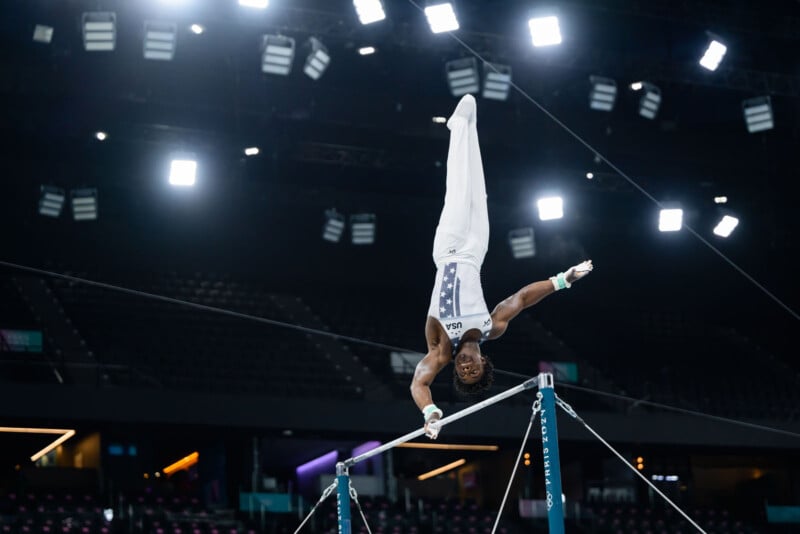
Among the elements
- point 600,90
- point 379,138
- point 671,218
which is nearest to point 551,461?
point 671,218

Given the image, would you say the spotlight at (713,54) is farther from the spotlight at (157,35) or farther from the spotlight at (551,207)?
the spotlight at (157,35)

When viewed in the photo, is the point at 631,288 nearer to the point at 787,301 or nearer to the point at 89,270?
the point at 787,301

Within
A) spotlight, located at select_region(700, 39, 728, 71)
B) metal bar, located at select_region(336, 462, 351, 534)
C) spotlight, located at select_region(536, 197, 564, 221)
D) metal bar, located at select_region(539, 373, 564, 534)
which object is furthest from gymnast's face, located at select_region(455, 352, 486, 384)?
spotlight, located at select_region(700, 39, 728, 71)

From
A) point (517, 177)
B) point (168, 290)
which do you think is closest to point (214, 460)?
point (168, 290)

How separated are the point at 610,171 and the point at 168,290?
26.4ft

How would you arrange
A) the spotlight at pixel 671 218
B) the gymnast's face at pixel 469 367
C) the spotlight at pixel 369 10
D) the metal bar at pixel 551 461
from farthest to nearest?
the spotlight at pixel 671 218
the spotlight at pixel 369 10
the gymnast's face at pixel 469 367
the metal bar at pixel 551 461

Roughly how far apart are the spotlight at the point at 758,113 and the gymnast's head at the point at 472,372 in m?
12.8

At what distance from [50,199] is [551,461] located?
14228 mm

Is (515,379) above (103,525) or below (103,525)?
above

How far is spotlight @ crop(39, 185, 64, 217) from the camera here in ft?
63.9

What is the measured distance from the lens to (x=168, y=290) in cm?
2219

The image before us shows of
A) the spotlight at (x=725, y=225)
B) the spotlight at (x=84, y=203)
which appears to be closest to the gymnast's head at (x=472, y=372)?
the spotlight at (x=725, y=225)

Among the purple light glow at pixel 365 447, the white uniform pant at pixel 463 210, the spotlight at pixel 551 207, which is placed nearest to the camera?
the white uniform pant at pixel 463 210

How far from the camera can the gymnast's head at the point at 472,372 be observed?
25.4ft
